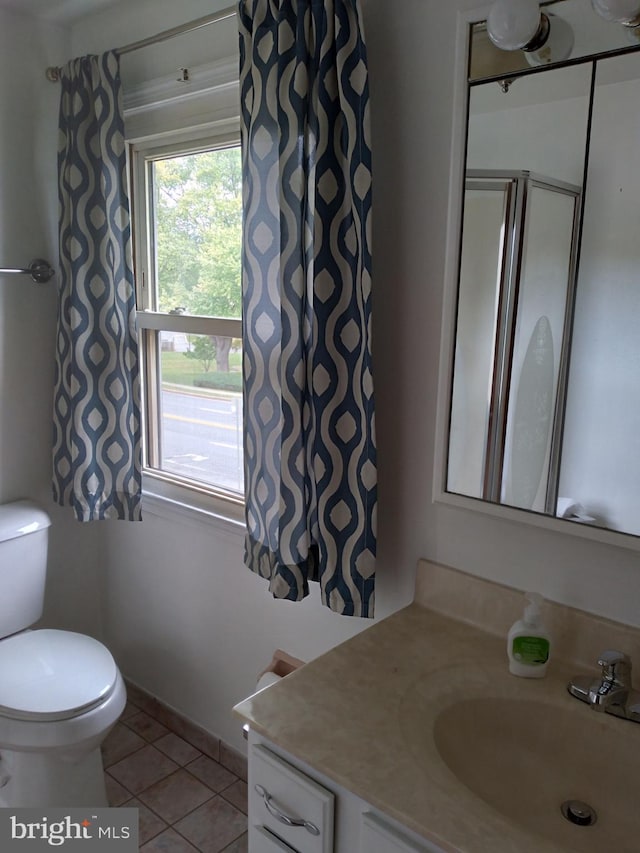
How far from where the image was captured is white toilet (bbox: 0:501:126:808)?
1.71 meters

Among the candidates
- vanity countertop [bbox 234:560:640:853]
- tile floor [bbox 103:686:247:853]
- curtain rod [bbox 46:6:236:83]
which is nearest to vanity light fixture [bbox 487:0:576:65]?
curtain rod [bbox 46:6:236:83]

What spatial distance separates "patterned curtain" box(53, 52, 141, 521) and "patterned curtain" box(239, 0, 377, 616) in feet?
2.15

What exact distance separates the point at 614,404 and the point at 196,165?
138 centimetres

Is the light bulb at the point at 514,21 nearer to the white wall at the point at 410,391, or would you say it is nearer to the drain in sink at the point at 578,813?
the white wall at the point at 410,391

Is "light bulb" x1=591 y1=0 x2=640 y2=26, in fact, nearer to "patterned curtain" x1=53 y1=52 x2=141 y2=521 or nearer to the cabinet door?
the cabinet door

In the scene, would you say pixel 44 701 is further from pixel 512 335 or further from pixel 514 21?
pixel 514 21

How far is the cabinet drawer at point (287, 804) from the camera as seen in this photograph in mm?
1064

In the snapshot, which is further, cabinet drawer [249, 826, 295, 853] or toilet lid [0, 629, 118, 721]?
toilet lid [0, 629, 118, 721]

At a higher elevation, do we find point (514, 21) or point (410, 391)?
point (514, 21)

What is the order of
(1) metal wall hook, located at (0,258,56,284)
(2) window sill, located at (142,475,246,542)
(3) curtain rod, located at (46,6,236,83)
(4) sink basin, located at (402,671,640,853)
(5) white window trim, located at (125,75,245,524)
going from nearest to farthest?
1. (4) sink basin, located at (402,671,640,853)
2. (3) curtain rod, located at (46,6,236,83)
3. (5) white window trim, located at (125,75,245,524)
4. (2) window sill, located at (142,475,246,542)
5. (1) metal wall hook, located at (0,258,56,284)

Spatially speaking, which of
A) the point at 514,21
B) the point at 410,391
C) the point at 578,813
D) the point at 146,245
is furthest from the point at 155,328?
the point at 578,813

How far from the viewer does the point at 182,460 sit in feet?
7.41

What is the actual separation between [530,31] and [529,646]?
1.04m

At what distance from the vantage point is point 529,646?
4.06ft
